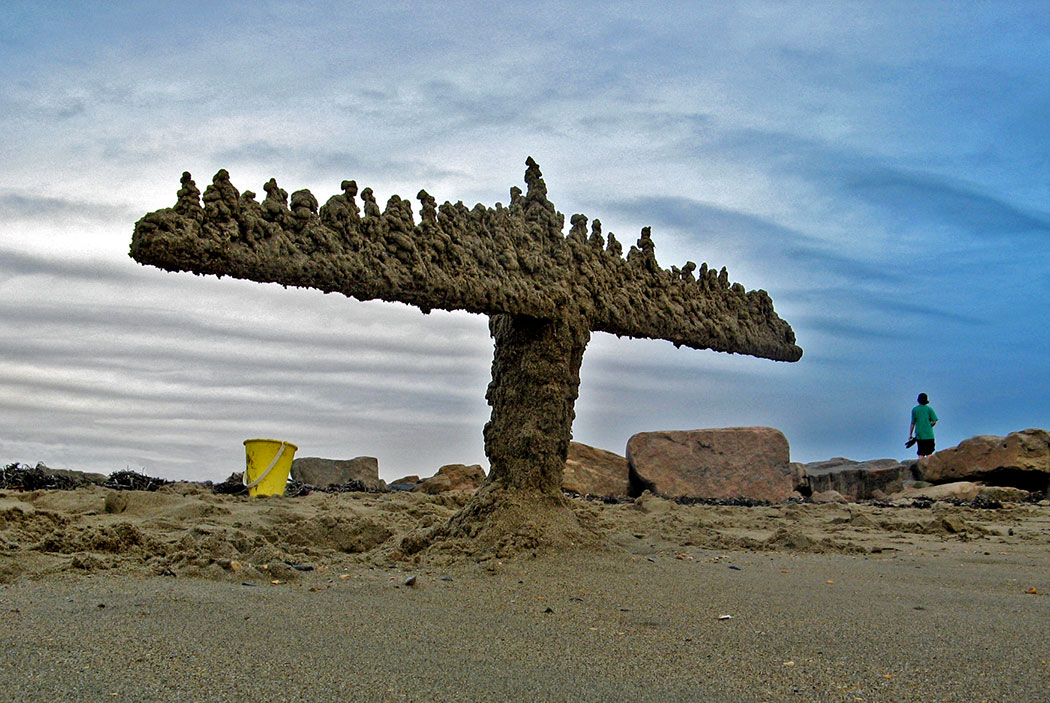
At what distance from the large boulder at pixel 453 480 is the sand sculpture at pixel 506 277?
4.61 m

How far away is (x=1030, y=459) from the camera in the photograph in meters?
12.5

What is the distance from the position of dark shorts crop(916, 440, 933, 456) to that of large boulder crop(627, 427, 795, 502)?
11.1 ft

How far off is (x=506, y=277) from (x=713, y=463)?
297 inches

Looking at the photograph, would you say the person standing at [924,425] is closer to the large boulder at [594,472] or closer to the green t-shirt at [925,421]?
the green t-shirt at [925,421]

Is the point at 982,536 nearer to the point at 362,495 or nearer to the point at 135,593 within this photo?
the point at 362,495

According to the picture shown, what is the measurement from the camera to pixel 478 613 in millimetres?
3977

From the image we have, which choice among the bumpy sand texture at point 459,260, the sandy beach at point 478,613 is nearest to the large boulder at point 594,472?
the sandy beach at point 478,613

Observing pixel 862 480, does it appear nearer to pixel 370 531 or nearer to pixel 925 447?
pixel 925 447

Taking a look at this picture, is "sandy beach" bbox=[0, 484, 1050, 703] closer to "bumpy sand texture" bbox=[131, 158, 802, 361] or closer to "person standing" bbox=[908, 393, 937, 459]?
→ "bumpy sand texture" bbox=[131, 158, 802, 361]

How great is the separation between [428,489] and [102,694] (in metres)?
7.88

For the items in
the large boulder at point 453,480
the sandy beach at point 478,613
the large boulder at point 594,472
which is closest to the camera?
the sandy beach at point 478,613

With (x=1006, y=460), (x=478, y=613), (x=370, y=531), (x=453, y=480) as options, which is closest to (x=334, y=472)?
(x=453, y=480)

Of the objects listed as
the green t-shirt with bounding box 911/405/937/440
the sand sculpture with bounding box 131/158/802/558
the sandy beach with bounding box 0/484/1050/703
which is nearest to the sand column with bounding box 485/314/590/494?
the sand sculpture with bounding box 131/158/802/558

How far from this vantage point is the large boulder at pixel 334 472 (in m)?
10.9
